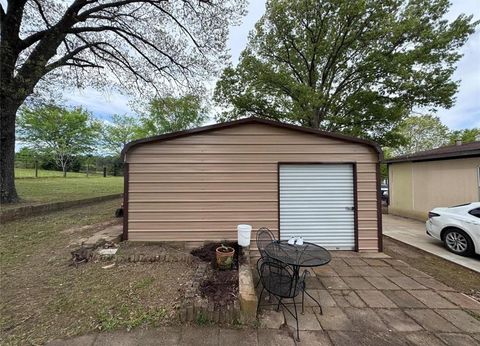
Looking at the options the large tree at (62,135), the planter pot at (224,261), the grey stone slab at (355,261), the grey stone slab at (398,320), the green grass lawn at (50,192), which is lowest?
the grey stone slab at (398,320)

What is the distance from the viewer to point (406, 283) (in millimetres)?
3447

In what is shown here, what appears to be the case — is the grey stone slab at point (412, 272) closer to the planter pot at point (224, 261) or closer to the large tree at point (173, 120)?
the planter pot at point (224, 261)

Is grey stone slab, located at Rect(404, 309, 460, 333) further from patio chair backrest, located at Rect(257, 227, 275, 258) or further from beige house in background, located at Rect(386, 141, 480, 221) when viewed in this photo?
beige house in background, located at Rect(386, 141, 480, 221)

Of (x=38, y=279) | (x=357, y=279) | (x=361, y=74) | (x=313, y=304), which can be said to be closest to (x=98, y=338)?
(x=38, y=279)

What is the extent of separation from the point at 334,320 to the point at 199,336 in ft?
5.15

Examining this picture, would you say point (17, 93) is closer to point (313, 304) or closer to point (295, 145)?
point (295, 145)

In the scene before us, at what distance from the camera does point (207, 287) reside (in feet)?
9.31

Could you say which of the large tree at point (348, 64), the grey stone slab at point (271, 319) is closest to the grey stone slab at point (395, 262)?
the grey stone slab at point (271, 319)

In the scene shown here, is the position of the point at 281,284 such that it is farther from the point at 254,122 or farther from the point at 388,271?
the point at 254,122

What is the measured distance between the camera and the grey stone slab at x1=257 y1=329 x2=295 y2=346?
2.15 m

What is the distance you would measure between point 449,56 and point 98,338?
16339 mm

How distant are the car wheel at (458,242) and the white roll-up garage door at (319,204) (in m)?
2.58

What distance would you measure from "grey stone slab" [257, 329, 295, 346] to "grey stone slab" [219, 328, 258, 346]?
6 centimetres

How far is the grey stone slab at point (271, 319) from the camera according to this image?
2410 mm
